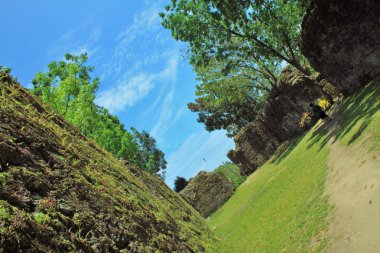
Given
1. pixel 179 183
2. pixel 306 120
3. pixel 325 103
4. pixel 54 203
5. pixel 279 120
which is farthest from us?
pixel 179 183

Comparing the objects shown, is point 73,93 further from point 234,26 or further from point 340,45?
point 340,45

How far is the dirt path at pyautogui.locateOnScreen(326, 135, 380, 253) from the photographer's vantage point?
32.6 feet

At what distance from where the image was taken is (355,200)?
1231cm

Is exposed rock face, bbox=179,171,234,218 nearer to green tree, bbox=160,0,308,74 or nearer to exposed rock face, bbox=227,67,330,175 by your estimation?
exposed rock face, bbox=227,67,330,175

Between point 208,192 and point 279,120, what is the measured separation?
13.4 meters

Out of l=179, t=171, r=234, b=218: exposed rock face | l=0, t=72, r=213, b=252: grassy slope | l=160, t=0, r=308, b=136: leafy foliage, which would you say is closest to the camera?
l=0, t=72, r=213, b=252: grassy slope

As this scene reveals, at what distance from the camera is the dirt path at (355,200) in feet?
32.6

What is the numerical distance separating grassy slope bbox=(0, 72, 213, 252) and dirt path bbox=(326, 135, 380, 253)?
20.0 feet

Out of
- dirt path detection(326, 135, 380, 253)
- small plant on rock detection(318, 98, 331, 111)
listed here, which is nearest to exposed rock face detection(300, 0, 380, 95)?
small plant on rock detection(318, 98, 331, 111)

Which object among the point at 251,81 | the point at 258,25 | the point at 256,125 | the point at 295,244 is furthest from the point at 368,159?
the point at 251,81

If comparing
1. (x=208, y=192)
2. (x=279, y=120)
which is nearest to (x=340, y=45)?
(x=279, y=120)

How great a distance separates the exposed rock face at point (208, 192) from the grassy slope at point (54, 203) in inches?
1222

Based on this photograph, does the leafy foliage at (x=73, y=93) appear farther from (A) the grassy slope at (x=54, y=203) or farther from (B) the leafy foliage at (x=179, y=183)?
(A) the grassy slope at (x=54, y=203)

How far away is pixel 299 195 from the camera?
1814cm
